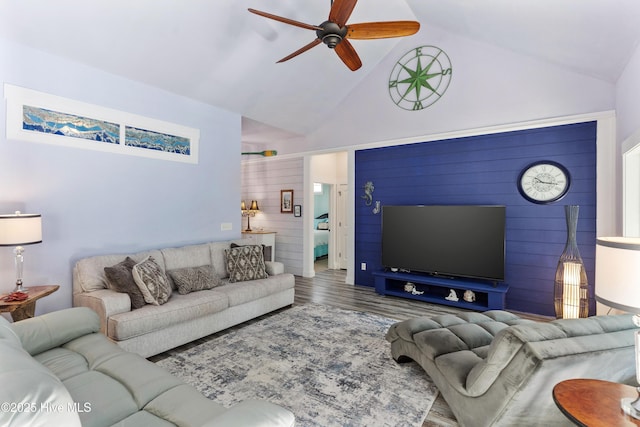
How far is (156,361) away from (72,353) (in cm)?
100

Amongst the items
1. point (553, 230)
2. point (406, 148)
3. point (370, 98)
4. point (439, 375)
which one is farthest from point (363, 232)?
point (439, 375)

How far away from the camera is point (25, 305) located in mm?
2504

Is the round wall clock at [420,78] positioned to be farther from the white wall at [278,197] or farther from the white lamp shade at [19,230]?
the white lamp shade at [19,230]

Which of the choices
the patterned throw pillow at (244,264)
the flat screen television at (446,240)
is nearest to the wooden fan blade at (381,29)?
the flat screen television at (446,240)

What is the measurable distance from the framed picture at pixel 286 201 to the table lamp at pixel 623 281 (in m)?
5.48

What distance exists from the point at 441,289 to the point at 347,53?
355 centimetres

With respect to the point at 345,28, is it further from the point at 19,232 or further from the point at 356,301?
the point at 356,301

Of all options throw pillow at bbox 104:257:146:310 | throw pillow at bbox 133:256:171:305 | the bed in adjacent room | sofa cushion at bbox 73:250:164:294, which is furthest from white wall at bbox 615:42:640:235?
the bed in adjacent room

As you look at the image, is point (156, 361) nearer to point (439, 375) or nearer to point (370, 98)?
point (439, 375)

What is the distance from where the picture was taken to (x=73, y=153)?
329 centimetres

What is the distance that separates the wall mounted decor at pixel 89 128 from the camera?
2.96 meters

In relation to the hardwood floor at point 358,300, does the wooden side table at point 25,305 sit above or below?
above

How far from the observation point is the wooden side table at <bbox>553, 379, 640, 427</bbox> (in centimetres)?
118

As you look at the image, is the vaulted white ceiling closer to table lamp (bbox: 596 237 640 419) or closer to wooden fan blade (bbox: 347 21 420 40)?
wooden fan blade (bbox: 347 21 420 40)
